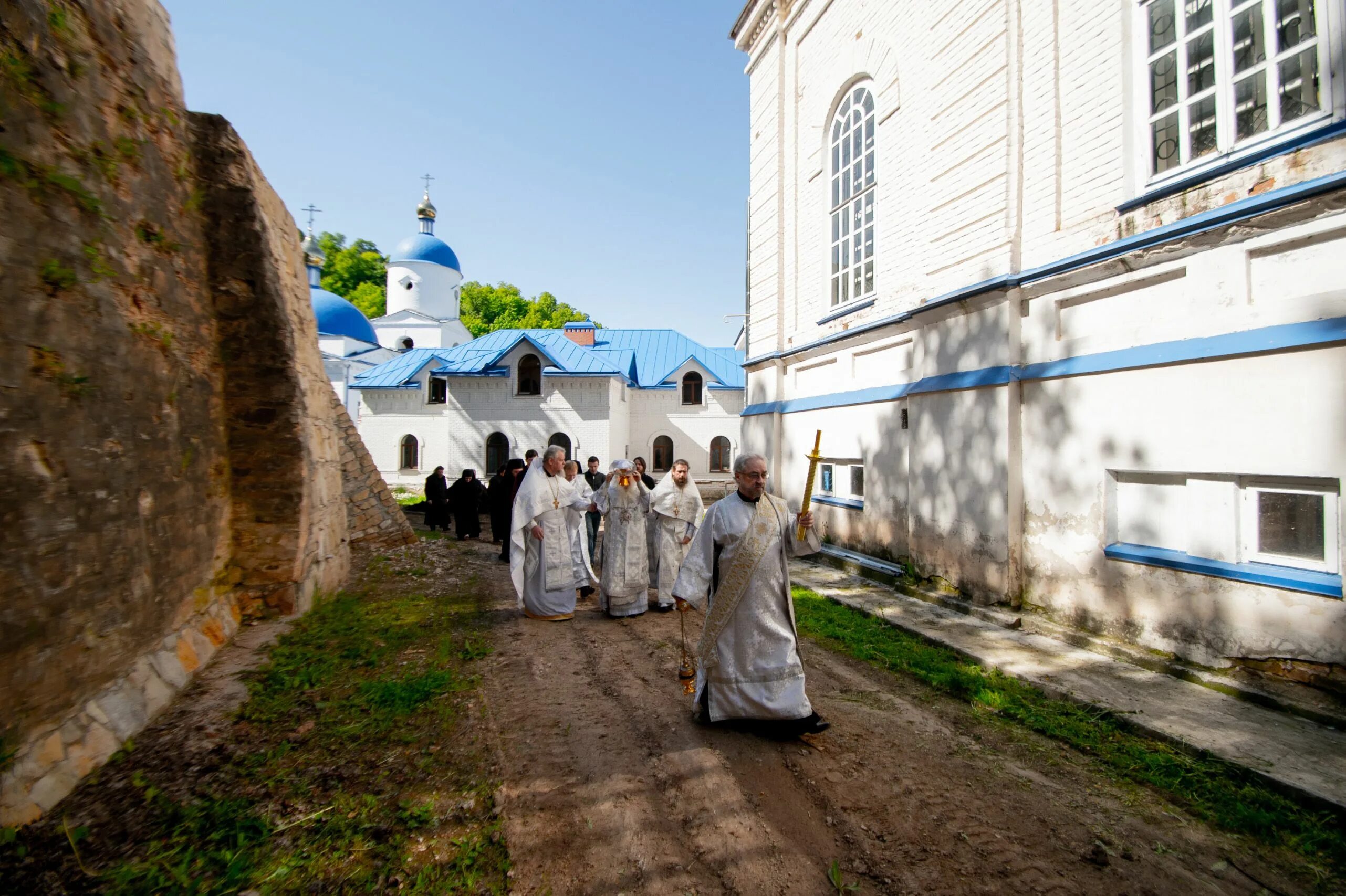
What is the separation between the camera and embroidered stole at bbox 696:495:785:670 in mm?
3916

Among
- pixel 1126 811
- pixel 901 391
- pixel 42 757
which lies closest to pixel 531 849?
pixel 42 757

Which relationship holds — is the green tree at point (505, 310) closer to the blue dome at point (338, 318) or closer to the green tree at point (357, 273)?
the green tree at point (357, 273)

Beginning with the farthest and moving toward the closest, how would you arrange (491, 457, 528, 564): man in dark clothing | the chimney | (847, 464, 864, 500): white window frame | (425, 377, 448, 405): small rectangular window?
the chimney < (425, 377, 448, 405): small rectangular window < (491, 457, 528, 564): man in dark clothing < (847, 464, 864, 500): white window frame

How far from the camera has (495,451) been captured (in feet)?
79.6

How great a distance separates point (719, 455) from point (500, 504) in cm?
1568

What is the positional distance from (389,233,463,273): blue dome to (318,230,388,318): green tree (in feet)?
44.6

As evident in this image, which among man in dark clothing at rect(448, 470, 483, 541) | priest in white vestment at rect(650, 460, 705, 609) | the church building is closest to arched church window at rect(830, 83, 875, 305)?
priest in white vestment at rect(650, 460, 705, 609)

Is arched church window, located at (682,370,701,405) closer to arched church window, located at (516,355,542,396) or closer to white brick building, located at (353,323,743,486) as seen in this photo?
white brick building, located at (353,323,743,486)

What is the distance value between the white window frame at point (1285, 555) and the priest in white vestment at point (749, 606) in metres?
2.84

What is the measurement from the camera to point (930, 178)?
23.2 feet

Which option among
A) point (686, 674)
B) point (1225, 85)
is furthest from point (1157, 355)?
point (686, 674)

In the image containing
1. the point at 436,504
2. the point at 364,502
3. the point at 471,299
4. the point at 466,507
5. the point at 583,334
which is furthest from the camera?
the point at 471,299

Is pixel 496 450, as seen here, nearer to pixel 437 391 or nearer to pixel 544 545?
pixel 437 391

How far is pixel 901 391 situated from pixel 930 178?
7.63 ft
